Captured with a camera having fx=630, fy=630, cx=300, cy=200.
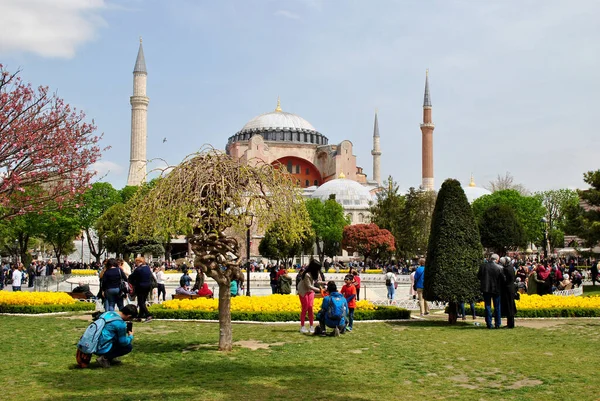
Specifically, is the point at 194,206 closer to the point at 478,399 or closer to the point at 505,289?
the point at 478,399

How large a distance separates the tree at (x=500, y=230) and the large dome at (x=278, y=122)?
34416mm

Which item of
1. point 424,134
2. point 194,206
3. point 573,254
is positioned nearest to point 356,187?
point 424,134

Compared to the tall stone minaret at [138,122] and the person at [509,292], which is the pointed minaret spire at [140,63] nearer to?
the tall stone minaret at [138,122]

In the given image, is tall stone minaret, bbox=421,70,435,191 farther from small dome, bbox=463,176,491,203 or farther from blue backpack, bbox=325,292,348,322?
blue backpack, bbox=325,292,348,322

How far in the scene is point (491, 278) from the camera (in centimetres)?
1021

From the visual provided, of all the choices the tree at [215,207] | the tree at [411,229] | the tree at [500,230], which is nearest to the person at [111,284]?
the tree at [215,207]

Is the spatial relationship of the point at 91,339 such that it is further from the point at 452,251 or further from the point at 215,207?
the point at 452,251

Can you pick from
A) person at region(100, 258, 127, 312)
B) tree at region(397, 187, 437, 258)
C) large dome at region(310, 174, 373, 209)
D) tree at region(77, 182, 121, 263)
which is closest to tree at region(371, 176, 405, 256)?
tree at region(397, 187, 437, 258)

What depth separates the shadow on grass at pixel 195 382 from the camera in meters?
5.54

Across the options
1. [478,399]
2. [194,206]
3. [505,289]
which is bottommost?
[478,399]

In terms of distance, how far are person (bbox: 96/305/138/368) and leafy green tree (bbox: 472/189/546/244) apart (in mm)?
49187

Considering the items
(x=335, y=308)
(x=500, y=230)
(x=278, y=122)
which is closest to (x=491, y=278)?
(x=335, y=308)

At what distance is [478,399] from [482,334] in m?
4.24

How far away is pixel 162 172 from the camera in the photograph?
793 centimetres
